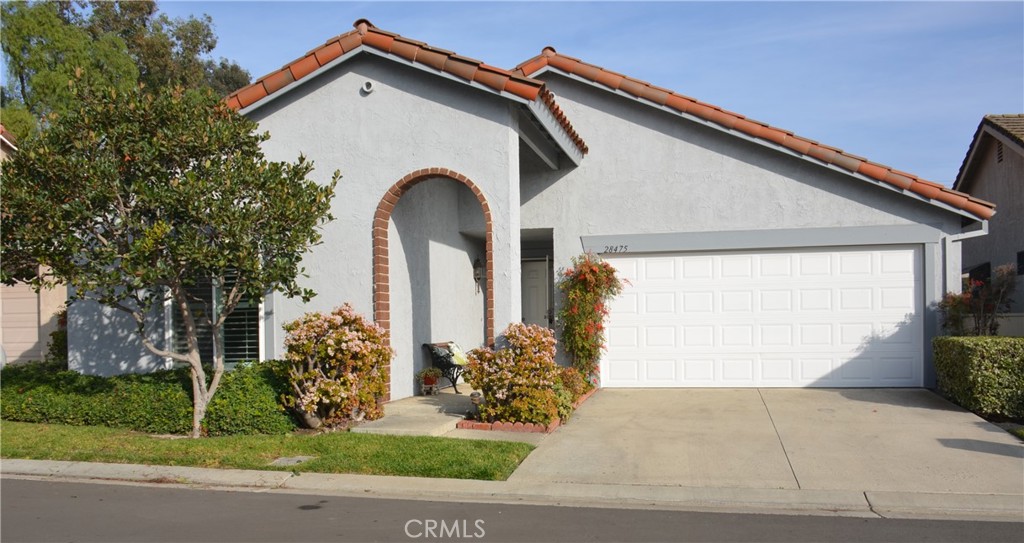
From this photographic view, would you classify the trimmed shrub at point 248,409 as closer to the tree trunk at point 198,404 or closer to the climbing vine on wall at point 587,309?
the tree trunk at point 198,404

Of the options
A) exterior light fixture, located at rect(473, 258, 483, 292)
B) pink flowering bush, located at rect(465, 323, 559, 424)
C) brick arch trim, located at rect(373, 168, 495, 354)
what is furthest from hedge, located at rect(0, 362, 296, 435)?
exterior light fixture, located at rect(473, 258, 483, 292)

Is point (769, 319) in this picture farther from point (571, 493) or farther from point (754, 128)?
point (571, 493)

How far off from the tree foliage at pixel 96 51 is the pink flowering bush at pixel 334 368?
138 inches

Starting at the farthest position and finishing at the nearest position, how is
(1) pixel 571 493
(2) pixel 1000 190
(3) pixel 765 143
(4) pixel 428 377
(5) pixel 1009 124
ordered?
(2) pixel 1000 190, (5) pixel 1009 124, (3) pixel 765 143, (4) pixel 428 377, (1) pixel 571 493

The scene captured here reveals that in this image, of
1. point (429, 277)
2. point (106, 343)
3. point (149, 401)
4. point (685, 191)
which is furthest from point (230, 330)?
point (685, 191)

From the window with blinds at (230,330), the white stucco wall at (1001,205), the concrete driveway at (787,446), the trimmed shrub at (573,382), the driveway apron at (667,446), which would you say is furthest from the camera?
the white stucco wall at (1001,205)

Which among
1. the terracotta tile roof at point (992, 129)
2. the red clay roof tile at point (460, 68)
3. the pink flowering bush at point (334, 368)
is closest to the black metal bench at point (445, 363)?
the pink flowering bush at point (334, 368)

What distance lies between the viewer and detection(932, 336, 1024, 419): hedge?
33.3 feet

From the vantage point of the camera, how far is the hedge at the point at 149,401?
9.73m

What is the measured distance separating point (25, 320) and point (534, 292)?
35.3 ft

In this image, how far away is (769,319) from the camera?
13.1 metres

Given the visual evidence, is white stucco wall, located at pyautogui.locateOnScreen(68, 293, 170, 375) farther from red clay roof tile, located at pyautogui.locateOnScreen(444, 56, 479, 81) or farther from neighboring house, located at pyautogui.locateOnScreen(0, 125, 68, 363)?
neighboring house, located at pyautogui.locateOnScreen(0, 125, 68, 363)

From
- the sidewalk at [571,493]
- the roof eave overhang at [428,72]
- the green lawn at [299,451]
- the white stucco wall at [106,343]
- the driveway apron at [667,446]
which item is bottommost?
the sidewalk at [571,493]

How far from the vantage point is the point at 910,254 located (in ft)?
41.7
